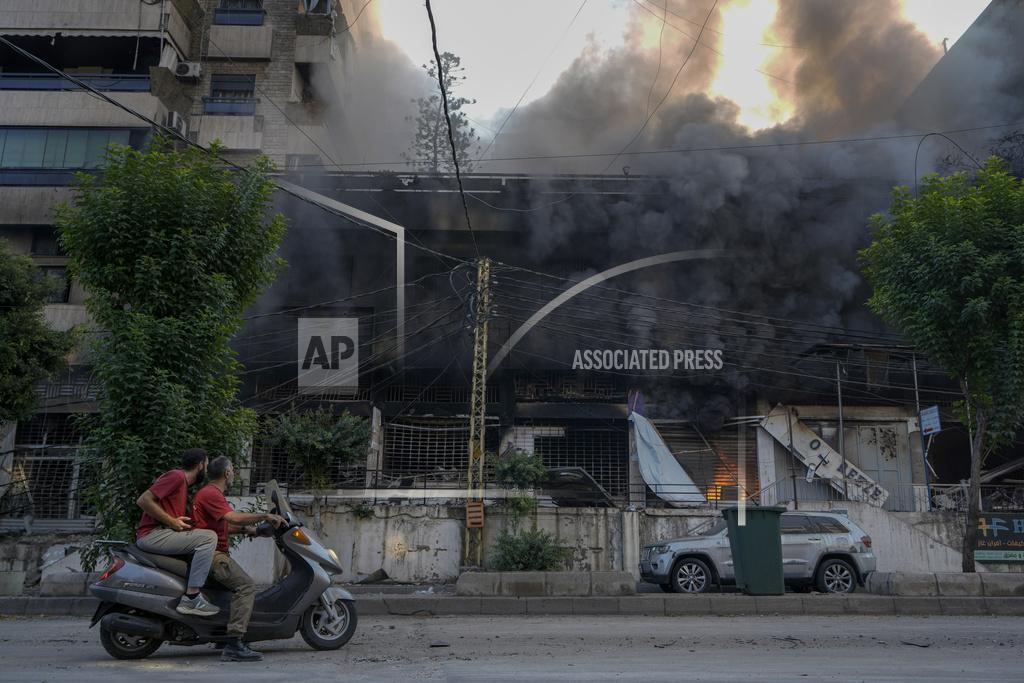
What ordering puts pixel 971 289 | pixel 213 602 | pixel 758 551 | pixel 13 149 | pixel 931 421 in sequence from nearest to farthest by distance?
pixel 213 602 → pixel 758 551 → pixel 971 289 → pixel 931 421 → pixel 13 149

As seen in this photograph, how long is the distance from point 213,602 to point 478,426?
465 inches

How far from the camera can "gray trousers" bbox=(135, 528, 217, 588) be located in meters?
5.17

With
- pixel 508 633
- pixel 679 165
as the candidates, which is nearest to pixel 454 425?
pixel 679 165

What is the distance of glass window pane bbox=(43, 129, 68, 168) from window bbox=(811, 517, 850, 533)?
22.7 m

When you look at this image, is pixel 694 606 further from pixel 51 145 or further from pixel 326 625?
pixel 51 145

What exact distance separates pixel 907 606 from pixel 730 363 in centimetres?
1339

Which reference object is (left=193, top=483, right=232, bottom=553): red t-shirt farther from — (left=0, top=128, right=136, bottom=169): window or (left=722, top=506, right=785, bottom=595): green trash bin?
(left=0, top=128, right=136, bottom=169): window

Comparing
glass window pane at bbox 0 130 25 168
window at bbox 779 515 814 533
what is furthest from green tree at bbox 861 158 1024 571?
glass window pane at bbox 0 130 25 168

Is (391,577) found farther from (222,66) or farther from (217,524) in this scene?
(222,66)

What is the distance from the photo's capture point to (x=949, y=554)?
658 inches

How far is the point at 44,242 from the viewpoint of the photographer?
2397 cm

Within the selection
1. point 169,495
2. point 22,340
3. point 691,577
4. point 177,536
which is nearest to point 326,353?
point 22,340

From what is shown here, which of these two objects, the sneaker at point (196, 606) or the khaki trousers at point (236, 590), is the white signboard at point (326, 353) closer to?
the khaki trousers at point (236, 590)

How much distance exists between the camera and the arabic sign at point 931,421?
19.1 metres
